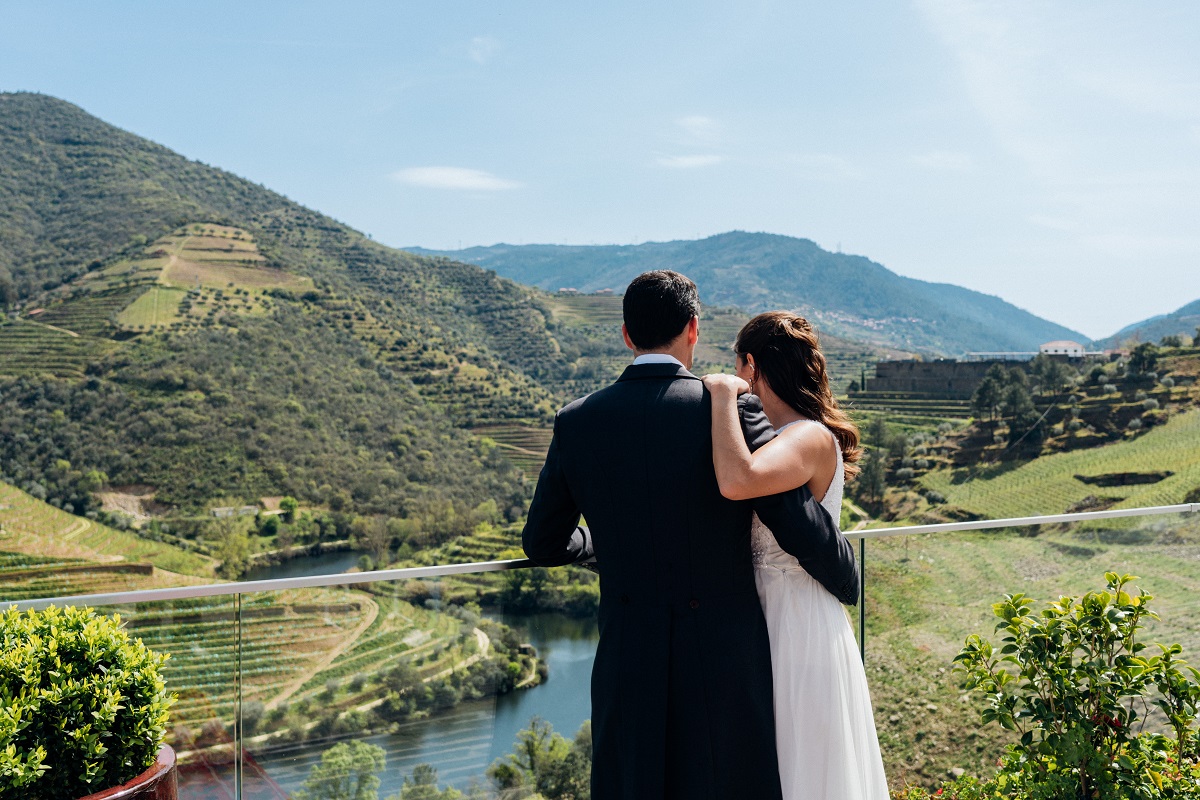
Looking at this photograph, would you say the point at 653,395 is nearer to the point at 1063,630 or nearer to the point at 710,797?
the point at 710,797

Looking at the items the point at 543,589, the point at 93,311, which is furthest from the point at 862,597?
the point at 93,311

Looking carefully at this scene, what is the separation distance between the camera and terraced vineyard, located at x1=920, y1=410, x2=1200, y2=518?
159 feet

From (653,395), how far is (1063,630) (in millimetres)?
1261

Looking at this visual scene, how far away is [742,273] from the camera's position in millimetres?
189750

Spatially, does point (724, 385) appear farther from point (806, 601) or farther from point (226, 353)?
point (226, 353)

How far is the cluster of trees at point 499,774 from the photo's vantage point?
192 centimetres

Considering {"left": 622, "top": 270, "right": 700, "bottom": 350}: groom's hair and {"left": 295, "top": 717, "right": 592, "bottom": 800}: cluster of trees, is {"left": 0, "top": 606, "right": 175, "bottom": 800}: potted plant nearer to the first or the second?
{"left": 295, "top": 717, "right": 592, "bottom": 800}: cluster of trees

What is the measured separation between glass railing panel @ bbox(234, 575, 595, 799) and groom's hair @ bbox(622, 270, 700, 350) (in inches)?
31.3

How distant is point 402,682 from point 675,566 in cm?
94

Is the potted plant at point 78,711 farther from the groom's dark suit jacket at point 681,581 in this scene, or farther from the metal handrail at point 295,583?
the groom's dark suit jacket at point 681,581

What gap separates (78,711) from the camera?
1.43 metres

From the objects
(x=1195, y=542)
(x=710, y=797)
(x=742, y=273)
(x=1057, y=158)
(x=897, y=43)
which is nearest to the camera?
(x=710, y=797)

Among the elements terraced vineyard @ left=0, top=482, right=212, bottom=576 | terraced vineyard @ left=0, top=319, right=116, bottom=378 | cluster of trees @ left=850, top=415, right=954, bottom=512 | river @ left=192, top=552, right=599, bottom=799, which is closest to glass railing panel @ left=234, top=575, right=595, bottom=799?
river @ left=192, top=552, right=599, bottom=799

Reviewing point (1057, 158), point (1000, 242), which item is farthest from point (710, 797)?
point (1000, 242)
